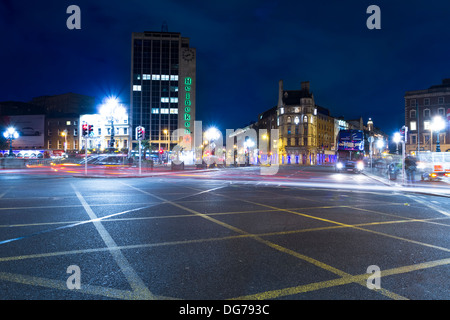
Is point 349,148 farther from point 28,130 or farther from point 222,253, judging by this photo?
point 28,130

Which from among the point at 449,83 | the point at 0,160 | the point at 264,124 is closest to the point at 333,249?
the point at 0,160

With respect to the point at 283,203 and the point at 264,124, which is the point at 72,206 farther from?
the point at 264,124

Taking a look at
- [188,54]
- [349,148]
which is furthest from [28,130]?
[349,148]

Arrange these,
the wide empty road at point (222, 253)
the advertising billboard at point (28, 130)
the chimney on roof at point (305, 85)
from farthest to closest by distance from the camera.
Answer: the advertising billboard at point (28, 130) → the chimney on roof at point (305, 85) → the wide empty road at point (222, 253)

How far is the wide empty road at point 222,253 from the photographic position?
3.65 meters

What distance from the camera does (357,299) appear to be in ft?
11.3

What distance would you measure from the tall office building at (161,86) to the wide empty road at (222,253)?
93.1m

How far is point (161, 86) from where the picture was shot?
100 metres

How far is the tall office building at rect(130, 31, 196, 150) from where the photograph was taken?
325 feet

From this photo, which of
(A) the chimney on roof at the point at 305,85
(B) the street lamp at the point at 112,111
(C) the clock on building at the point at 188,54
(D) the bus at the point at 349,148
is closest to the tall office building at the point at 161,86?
(C) the clock on building at the point at 188,54

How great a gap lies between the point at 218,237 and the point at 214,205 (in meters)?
4.39

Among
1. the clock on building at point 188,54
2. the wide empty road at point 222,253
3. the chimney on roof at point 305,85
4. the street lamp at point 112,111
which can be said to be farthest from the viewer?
the clock on building at point 188,54

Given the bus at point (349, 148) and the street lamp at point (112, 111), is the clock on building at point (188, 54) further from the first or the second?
the bus at point (349, 148)

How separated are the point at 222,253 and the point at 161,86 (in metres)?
101
